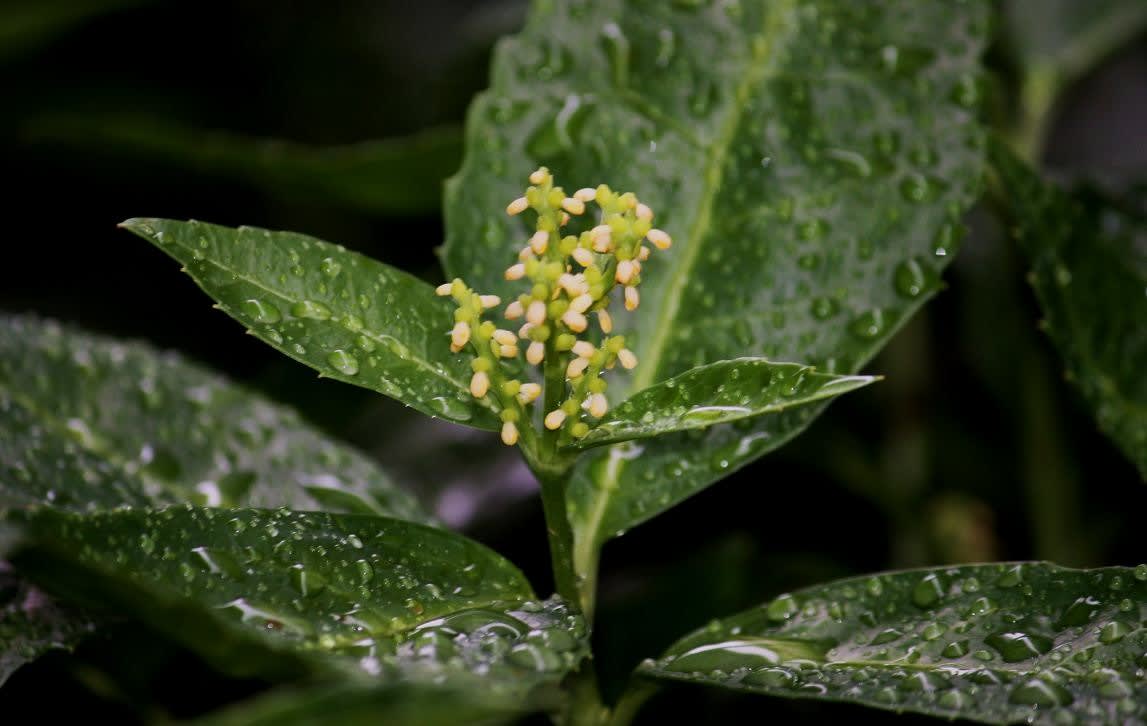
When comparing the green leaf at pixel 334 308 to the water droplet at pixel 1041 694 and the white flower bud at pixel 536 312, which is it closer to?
the white flower bud at pixel 536 312

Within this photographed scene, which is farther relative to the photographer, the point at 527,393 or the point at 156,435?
the point at 156,435

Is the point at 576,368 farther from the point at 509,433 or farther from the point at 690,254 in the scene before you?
the point at 690,254

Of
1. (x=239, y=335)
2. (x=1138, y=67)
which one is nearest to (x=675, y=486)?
(x=239, y=335)

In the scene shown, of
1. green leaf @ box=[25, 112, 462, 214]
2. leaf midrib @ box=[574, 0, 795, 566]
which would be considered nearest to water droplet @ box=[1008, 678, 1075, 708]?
leaf midrib @ box=[574, 0, 795, 566]

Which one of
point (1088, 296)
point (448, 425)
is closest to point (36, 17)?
point (448, 425)

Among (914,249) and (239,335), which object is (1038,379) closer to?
(914,249)

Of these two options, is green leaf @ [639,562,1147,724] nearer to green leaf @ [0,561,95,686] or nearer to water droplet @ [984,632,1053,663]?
water droplet @ [984,632,1053,663]
